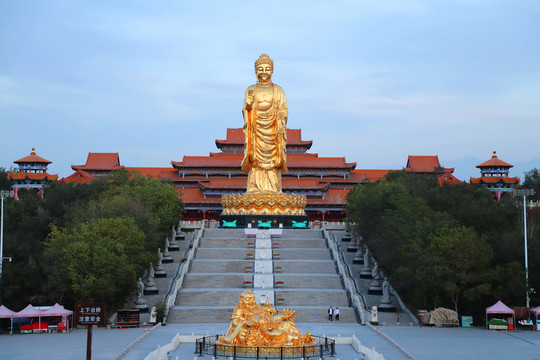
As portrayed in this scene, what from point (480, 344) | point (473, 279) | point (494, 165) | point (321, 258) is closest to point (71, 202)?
point (321, 258)

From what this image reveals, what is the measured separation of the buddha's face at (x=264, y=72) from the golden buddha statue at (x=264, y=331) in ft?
68.8

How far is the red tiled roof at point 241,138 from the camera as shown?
58.0 metres

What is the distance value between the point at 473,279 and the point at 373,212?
9481 mm

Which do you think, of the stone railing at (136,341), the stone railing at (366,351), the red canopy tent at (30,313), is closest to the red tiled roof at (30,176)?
the red canopy tent at (30,313)

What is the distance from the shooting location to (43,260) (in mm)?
27031

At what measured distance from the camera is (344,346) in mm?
20266

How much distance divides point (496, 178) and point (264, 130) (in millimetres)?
25121

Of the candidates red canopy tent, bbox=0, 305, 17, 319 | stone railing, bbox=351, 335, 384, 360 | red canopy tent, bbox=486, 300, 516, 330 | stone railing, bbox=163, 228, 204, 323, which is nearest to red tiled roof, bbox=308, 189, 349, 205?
stone railing, bbox=163, 228, 204, 323

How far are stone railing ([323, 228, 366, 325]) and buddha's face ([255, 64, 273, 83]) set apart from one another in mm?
8421

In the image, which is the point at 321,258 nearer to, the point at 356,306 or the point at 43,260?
the point at 356,306

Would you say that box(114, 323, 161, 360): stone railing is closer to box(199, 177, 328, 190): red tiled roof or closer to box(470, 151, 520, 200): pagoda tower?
box(199, 177, 328, 190): red tiled roof

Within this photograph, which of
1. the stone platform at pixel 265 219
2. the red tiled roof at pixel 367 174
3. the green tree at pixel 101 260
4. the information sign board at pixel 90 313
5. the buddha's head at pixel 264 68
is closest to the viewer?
the information sign board at pixel 90 313

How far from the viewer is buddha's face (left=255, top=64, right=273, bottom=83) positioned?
37438 millimetres

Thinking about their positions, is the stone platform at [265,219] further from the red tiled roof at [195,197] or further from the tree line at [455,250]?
the red tiled roof at [195,197]
